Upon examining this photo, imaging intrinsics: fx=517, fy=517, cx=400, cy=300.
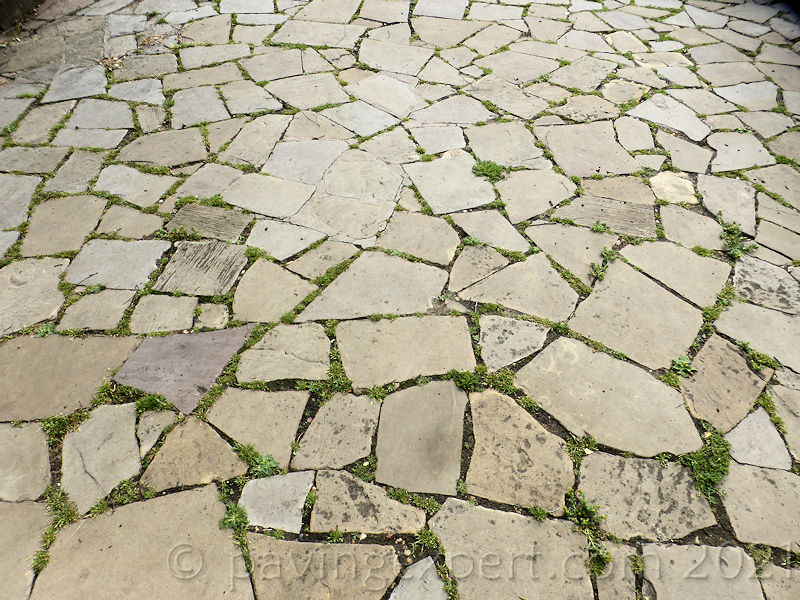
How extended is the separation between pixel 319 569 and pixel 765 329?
7.39ft

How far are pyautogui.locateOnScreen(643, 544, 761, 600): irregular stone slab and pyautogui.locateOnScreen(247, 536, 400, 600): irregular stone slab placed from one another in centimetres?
86

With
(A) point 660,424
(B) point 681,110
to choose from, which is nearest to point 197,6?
(B) point 681,110

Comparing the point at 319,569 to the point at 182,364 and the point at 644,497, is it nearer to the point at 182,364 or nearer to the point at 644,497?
the point at 182,364

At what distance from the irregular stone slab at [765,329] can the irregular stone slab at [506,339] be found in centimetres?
89

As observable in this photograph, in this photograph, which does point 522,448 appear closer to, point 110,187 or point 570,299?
point 570,299

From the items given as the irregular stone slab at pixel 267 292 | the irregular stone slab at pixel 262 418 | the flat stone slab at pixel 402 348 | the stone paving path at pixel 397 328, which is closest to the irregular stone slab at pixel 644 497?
the stone paving path at pixel 397 328

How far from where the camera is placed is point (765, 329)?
244cm

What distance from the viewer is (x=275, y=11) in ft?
16.5

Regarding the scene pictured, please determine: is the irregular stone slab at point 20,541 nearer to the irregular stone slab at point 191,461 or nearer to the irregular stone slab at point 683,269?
the irregular stone slab at point 191,461

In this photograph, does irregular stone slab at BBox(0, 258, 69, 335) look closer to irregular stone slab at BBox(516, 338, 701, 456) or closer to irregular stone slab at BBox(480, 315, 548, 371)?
irregular stone slab at BBox(480, 315, 548, 371)

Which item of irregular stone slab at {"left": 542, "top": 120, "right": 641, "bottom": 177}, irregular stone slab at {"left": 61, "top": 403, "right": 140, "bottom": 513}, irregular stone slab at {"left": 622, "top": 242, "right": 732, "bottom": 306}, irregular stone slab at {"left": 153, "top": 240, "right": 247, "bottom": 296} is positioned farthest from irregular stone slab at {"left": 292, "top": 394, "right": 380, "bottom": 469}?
irregular stone slab at {"left": 542, "top": 120, "right": 641, "bottom": 177}

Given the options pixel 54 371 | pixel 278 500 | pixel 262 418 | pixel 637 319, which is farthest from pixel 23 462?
pixel 637 319

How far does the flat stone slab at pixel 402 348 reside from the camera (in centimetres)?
222

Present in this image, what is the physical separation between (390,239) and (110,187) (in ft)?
5.77
